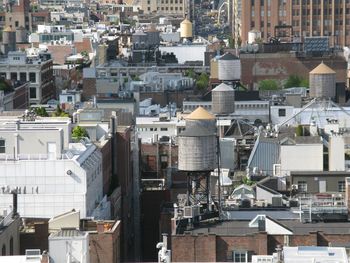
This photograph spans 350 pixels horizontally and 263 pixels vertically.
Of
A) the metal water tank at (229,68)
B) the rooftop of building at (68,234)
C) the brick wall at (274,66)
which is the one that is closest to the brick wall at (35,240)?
the rooftop of building at (68,234)

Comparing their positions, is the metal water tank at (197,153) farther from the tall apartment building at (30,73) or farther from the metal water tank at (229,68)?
the tall apartment building at (30,73)

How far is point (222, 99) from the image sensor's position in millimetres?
110750

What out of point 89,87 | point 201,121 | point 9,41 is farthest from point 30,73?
point 201,121

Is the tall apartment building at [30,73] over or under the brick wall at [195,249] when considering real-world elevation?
under

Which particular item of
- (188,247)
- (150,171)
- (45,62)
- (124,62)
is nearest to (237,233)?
(188,247)

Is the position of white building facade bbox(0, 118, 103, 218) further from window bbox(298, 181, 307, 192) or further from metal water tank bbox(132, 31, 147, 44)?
metal water tank bbox(132, 31, 147, 44)

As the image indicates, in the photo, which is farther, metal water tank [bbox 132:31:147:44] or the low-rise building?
metal water tank [bbox 132:31:147:44]

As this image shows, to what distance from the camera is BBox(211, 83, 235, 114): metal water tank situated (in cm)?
11025

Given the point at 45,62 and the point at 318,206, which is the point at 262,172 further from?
the point at 45,62

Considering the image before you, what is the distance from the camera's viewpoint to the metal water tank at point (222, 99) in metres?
110

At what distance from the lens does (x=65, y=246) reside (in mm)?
47062

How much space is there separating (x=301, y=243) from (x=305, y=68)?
10171 centimetres

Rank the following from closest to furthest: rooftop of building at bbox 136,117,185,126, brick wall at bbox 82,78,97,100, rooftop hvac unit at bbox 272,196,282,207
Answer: rooftop hvac unit at bbox 272,196,282,207, rooftop of building at bbox 136,117,185,126, brick wall at bbox 82,78,97,100

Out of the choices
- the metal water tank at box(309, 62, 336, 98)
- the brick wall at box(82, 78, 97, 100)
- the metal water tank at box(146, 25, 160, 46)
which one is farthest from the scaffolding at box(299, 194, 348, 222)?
the metal water tank at box(146, 25, 160, 46)
